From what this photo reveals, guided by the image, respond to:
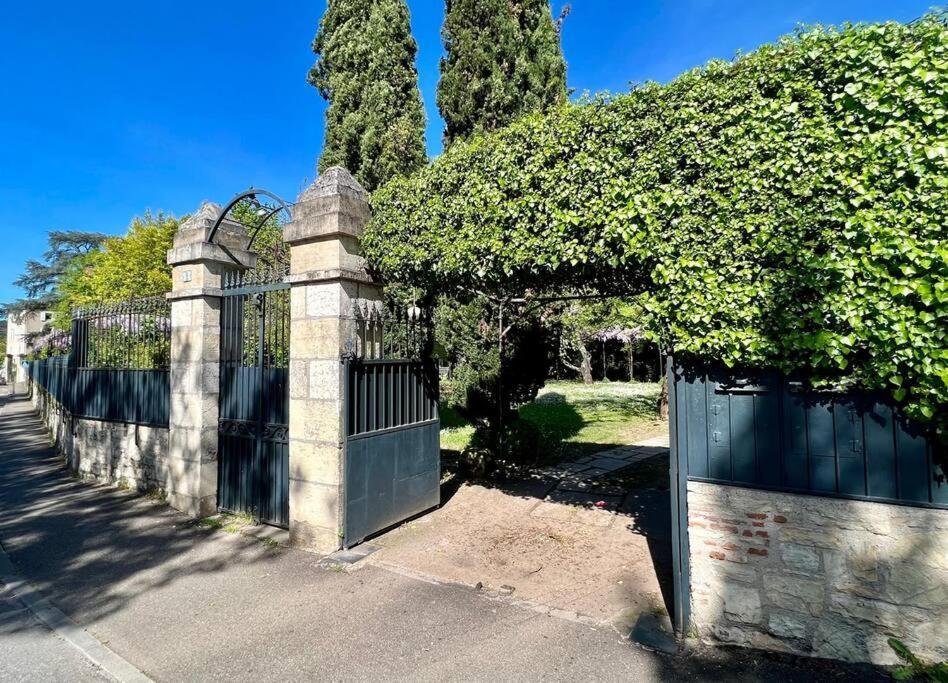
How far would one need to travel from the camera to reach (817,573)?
324 cm

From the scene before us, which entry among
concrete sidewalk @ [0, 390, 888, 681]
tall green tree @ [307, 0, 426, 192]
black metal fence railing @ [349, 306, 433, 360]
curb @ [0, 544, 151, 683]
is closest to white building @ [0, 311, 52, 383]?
tall green tree @ [307, 0, 426, 192]

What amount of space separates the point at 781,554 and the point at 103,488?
9.61m

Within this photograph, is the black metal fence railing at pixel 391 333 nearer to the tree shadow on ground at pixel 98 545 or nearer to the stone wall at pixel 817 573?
the tree shadow on ground at pixel 98 545

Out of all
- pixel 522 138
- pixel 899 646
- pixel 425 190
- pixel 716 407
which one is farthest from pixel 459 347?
pixel 899 646

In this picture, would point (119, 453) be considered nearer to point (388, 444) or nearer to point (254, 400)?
point (254, 400)

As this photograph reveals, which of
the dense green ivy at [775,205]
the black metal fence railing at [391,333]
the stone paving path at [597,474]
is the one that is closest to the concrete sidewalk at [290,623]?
the dense green ivy at [775,205]

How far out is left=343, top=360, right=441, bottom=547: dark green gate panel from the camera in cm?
536

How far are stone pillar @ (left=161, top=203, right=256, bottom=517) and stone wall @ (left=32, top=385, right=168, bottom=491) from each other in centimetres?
60

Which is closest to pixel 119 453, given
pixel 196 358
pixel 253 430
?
pixel 196 358

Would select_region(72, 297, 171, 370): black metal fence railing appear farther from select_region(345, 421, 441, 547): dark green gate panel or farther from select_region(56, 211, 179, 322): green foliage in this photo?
select_region(56, 211, 179, 322): green foliage

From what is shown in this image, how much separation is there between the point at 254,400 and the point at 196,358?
1.11 metres

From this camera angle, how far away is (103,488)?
8.03m

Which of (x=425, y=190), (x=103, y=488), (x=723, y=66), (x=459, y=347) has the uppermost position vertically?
(x=723, y=66)

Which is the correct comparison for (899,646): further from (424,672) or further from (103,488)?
(103,488)
